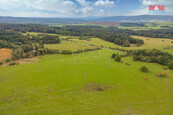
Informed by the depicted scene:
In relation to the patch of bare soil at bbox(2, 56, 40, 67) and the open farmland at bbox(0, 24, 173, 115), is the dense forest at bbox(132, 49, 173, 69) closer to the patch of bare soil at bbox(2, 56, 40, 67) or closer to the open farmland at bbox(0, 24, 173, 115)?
the open farmland at bbox(0, 24, 173, 115)

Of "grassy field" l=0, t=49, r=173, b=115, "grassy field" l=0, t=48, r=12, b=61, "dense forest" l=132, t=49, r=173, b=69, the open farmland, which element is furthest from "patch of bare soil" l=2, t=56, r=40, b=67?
"dense forest" l=132, t=49, r=173, b=69

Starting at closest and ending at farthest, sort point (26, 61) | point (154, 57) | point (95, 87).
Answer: point (95, 87), point (26, 61), point (154, 57)

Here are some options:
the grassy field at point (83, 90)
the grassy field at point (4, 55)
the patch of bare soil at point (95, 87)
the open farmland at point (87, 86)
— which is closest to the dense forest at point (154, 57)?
the open farmland at point (87, 86)

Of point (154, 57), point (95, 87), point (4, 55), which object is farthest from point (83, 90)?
point (4, 55)

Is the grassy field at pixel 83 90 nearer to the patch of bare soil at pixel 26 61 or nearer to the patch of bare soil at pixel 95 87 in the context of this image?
the patch of bare soil at pixel 95 87

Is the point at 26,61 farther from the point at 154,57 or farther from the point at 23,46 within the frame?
the point at 154,57

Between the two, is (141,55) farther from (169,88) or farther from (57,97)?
(57,97)

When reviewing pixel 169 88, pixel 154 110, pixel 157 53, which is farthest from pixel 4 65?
pixel 157 53

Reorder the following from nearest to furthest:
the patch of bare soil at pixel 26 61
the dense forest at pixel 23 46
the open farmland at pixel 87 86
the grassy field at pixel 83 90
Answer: the grassy field at pixel 83 90
the open farmland at pixel 87 86
the patch of bare soil at pixel 26 61
the dense forest at pixel 23 46

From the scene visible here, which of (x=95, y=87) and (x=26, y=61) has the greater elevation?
(x=26, y=61)
